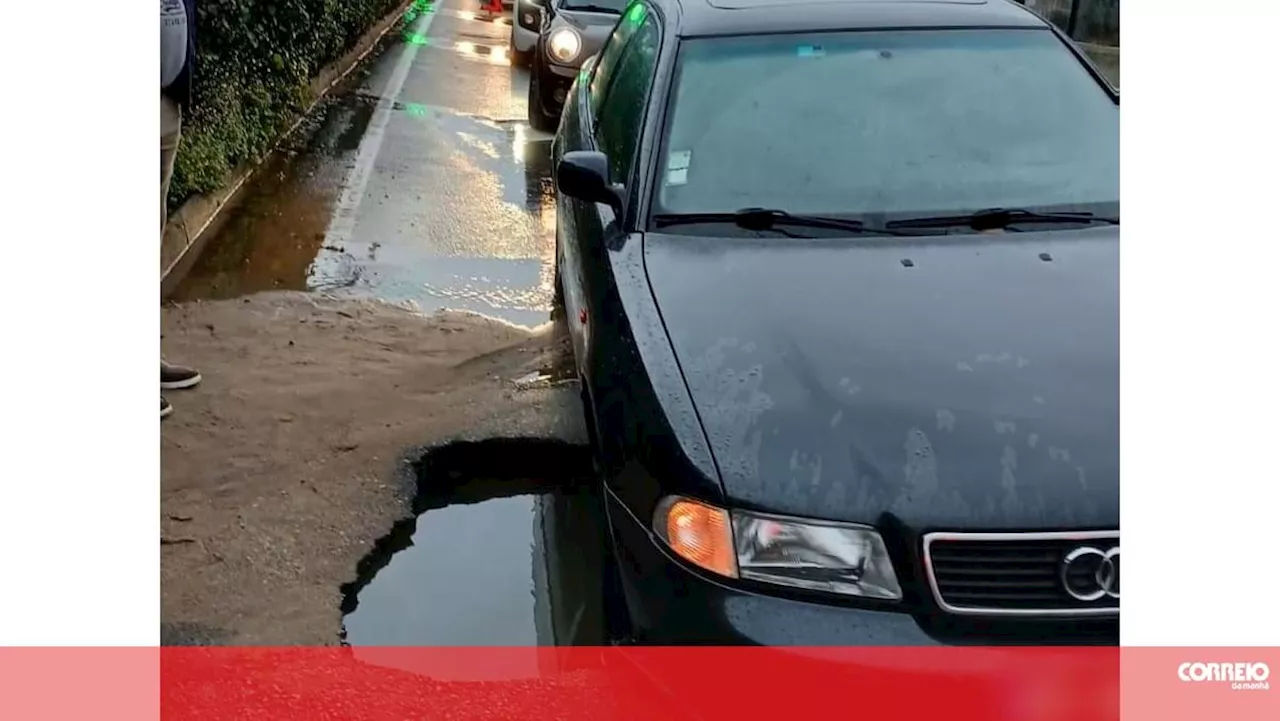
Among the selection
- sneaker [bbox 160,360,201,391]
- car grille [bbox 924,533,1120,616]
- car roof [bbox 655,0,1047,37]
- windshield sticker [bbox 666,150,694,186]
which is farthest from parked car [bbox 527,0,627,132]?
car grille [bbox 924,533,1120,616]

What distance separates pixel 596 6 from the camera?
10.1m

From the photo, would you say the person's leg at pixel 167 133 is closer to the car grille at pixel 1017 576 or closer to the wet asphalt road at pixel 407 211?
the wet asphalt road at pixel 407 211

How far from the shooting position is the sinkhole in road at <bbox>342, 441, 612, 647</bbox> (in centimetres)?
323

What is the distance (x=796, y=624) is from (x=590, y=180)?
149 cm

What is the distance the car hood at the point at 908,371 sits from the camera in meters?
2.19

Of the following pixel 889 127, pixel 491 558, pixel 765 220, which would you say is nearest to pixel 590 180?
pixel 765 220

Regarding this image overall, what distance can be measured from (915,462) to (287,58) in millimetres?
7876

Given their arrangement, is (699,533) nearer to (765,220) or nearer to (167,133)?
(765,220)

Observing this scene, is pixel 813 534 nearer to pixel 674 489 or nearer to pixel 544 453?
pixel 674 489

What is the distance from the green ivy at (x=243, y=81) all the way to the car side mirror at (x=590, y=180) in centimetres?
355

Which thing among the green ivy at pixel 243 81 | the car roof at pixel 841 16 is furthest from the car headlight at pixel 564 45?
the car roof at pixel 841 16

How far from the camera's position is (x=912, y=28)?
3.62m

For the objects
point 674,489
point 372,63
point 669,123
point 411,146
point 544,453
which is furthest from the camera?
point 372,63
